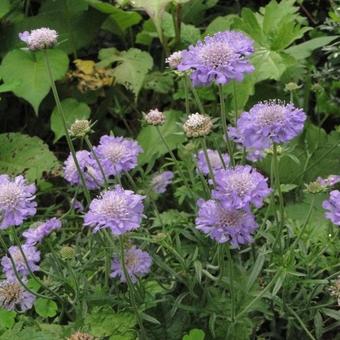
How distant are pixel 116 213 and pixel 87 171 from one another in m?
0.38

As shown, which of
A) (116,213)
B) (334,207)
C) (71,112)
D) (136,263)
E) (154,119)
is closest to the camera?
(116,213)

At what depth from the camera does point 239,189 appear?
1197mm

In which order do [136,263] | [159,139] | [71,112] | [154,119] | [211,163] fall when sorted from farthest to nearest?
[71,112], [159,139], [211,163], [154,119], [136,263]

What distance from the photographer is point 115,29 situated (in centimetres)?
243

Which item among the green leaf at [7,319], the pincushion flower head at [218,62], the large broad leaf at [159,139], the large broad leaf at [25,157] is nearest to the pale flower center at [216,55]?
the pincushion flower head at [218,62]

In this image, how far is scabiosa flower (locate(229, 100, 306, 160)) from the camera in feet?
3.92

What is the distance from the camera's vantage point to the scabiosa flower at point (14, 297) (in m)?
1.45

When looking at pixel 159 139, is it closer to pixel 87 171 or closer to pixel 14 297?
pixel 87 171

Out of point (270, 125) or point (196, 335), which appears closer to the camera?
point (270, 125)

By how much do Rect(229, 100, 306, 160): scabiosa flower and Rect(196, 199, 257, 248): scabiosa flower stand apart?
116 mm

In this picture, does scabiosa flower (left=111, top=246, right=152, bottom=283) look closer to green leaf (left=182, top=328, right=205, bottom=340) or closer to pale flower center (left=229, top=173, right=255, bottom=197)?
green leaf (left=182, top=328, right=205, bottom=340)

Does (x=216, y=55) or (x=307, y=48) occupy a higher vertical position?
(x=216, y=55)

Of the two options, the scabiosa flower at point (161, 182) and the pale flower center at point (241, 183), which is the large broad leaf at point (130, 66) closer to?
the scabiosa flower at point (161, 182)

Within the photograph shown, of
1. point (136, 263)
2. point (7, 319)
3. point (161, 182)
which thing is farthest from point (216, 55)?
point (7, 319)
